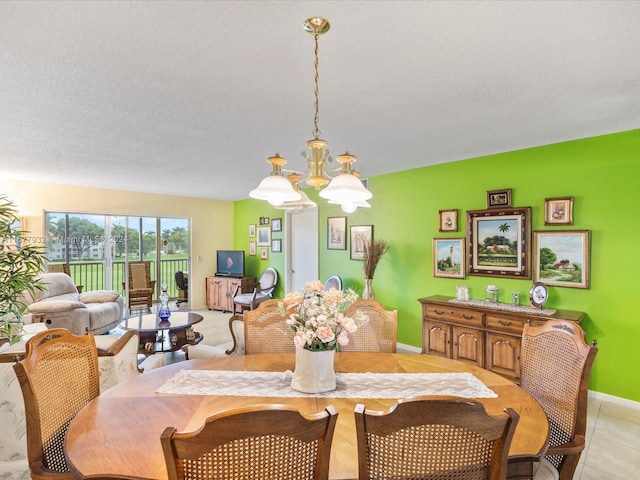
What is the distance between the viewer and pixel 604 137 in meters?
3.27

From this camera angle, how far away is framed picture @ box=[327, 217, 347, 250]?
18.4ft

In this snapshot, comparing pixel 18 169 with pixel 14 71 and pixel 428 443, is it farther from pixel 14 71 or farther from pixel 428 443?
pixel 428 443

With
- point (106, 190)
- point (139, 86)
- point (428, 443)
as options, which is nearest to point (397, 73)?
point (139, 86)

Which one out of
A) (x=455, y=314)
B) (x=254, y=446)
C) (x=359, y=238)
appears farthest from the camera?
(x=359, y=238)

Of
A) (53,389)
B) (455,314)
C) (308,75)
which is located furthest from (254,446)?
(455,314)

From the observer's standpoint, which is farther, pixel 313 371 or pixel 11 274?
pixel 11 274

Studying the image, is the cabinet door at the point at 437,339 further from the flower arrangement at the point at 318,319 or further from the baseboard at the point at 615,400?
the flower arrangement at the point at 318,319

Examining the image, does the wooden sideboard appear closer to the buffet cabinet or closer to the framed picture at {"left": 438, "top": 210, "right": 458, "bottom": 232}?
the framed picture at {"left": 438, "top": 210, "right": 458, "bottom": 232}

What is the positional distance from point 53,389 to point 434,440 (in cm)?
163

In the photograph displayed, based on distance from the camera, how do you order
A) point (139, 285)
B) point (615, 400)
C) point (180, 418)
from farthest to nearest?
point (139, 285) < point (615, 400) < point (180, 418)

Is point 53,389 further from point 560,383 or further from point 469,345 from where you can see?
point 469,345

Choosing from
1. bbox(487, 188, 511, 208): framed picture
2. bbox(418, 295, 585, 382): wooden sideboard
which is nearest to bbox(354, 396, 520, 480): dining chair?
bbox(418, 295, 585, 382): wooden sideboard

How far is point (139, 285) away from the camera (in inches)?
271

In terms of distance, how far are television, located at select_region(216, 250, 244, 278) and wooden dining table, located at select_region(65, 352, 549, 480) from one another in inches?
210
